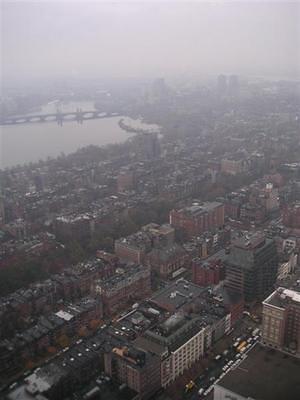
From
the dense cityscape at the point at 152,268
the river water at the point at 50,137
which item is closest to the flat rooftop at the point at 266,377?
the dense cityscape at the point at 152,268

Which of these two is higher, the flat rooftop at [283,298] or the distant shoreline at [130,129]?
the flat rooftop at [283,298]

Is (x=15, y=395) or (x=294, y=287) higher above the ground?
(x=294, y=287)

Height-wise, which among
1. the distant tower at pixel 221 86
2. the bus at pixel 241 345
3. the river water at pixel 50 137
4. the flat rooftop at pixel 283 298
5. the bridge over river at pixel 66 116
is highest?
the distant tower at pixel 221 86

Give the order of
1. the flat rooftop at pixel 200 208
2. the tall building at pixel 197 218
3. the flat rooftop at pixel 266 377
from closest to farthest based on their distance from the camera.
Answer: the flat rooftop at pixel 266 377
the tall building at pixel 197 218
the flat rooftop at pixel 200 208

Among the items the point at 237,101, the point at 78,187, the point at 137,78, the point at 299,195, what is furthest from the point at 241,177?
the point at 137,78

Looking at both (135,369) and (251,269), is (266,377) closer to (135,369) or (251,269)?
(135,369)

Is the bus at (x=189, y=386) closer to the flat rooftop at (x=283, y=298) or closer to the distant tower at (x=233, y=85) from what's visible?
the flat rooftop at (x=283, y=298)

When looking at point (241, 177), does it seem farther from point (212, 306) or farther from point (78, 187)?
point (212, 306)

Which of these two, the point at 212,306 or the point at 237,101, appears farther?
the point at 237,101

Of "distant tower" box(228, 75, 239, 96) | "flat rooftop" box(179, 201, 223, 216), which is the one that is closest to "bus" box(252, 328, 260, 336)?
"flat rooftop" box(179, 201, 223, 216)
